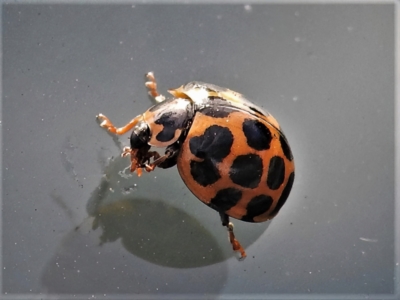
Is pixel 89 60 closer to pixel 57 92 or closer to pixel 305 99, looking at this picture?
pixel 57 92

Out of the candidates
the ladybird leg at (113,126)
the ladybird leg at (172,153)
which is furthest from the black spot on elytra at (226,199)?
the ladybird leg at (113,126)

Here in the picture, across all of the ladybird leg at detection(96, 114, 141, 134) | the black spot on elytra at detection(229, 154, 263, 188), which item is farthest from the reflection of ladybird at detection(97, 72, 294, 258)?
the ladybird leg at detection(96, 114, 141, 134)

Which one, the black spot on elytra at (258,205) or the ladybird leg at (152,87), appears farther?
the ladybird leg at (152,87)

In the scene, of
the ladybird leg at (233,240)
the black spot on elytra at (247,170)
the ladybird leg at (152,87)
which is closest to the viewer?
the black spot on elytra at (247,170)

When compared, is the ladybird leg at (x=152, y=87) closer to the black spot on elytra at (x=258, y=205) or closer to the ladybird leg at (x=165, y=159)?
the ladybird leg at (x=165, y=159)

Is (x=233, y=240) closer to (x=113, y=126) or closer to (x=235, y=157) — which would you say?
(x=235, y=157)

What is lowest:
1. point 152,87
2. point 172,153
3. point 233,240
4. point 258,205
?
point 233,240

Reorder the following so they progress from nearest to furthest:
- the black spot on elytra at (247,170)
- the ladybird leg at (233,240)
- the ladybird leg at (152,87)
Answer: the black spot on elytra at (247,170) < the ladybird leg at (233,240) < the ladybird leg at (152,87)

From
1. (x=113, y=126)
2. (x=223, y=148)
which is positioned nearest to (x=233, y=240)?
(x=223, y=148)
